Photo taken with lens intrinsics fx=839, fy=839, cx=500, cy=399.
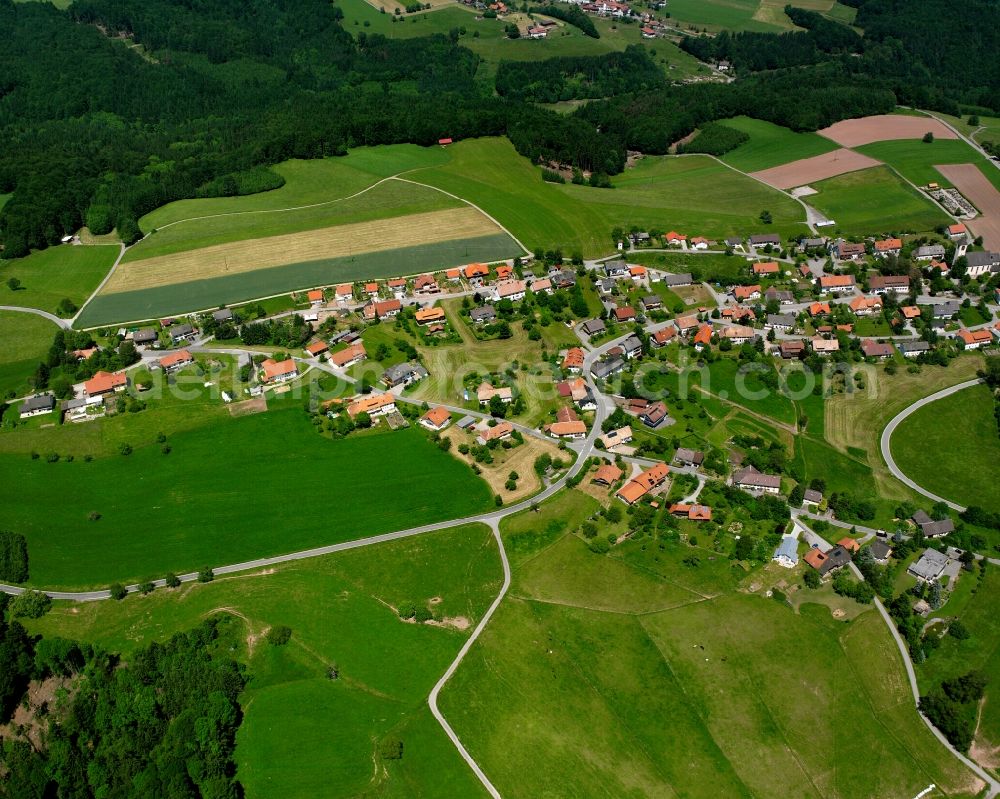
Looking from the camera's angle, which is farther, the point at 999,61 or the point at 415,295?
the point at 999,61

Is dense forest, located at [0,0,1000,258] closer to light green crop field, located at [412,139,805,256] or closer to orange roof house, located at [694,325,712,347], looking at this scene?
light green crop field, located at [412,139,805,256]

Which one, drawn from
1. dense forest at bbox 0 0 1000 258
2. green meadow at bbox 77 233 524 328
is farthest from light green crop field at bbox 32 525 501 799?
dense forest at bbox 0 0 1000 258

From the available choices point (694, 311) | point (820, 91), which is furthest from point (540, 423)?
point (820, 91)

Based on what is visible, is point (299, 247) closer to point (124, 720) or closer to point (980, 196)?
point (124, 720)

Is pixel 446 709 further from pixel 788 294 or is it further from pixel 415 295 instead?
pixel 788 294

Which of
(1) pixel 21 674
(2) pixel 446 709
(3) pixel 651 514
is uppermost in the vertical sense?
(3) pixel 651 514

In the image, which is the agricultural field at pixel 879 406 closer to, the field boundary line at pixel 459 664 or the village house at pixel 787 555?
the village house at pixel 787 555
